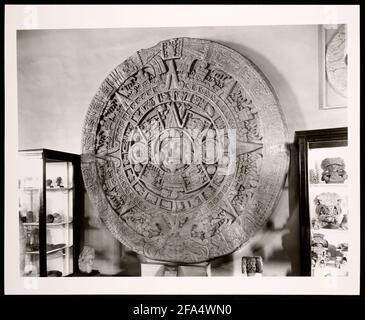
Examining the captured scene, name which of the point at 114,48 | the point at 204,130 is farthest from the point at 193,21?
the point at 204,130

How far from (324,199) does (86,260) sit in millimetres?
1361

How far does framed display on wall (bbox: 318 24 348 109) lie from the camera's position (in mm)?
2182

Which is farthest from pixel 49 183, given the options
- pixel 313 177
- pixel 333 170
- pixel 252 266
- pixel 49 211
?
pixel 333 170

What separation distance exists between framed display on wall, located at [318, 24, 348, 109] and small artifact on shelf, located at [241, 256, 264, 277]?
0.91 m

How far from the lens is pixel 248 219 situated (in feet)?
7.23

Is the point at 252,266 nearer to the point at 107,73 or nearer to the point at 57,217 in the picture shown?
the point at 57,217

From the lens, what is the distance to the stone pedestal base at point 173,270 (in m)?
2.24

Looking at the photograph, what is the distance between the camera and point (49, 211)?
91.1 inches

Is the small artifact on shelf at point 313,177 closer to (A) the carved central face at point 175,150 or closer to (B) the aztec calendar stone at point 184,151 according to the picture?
(B) the aztec calendar stone at point 184,151

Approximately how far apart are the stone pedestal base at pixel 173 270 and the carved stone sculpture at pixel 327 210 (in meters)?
0.65

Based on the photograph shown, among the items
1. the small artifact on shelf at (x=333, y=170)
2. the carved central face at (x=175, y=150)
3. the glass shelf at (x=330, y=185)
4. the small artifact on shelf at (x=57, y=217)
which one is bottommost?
the small artifact on shelf at (x=57, y=217)

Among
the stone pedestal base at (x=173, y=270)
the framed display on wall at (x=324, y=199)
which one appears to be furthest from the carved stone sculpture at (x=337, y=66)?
the stone pedestal base at (x=173, y=270)

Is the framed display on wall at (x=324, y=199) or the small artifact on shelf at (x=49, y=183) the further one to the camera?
the small artifact on shelf at (x=49, y=183)
